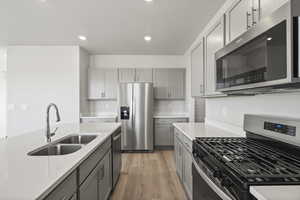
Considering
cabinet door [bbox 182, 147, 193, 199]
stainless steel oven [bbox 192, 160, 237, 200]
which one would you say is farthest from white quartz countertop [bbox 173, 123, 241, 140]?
stainless steel oven [bbox 192, 160, 237, 200]

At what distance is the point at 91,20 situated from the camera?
121 inches

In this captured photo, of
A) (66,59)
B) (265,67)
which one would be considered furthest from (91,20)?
(265,67)

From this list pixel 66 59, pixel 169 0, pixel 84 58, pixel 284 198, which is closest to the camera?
pixel 284 198

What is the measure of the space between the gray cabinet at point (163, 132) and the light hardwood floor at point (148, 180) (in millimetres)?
577

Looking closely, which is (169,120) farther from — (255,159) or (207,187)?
(255,159)

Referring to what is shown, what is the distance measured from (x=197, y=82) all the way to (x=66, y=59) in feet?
10.7

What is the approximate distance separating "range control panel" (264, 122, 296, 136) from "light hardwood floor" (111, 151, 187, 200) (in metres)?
1.52

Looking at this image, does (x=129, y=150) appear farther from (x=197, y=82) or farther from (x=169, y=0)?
(x=169, y=0)

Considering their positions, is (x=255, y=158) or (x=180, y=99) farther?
(x=180, y=99)

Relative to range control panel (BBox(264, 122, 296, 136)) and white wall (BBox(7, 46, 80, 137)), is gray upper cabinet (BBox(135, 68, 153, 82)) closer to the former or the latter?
white wall (BBox(7, 46, 80, 137))

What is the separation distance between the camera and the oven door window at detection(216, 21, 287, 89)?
93 centimetres

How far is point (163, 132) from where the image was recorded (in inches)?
193

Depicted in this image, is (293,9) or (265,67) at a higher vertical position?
(293,9)

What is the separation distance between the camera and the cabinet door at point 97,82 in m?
5.04
